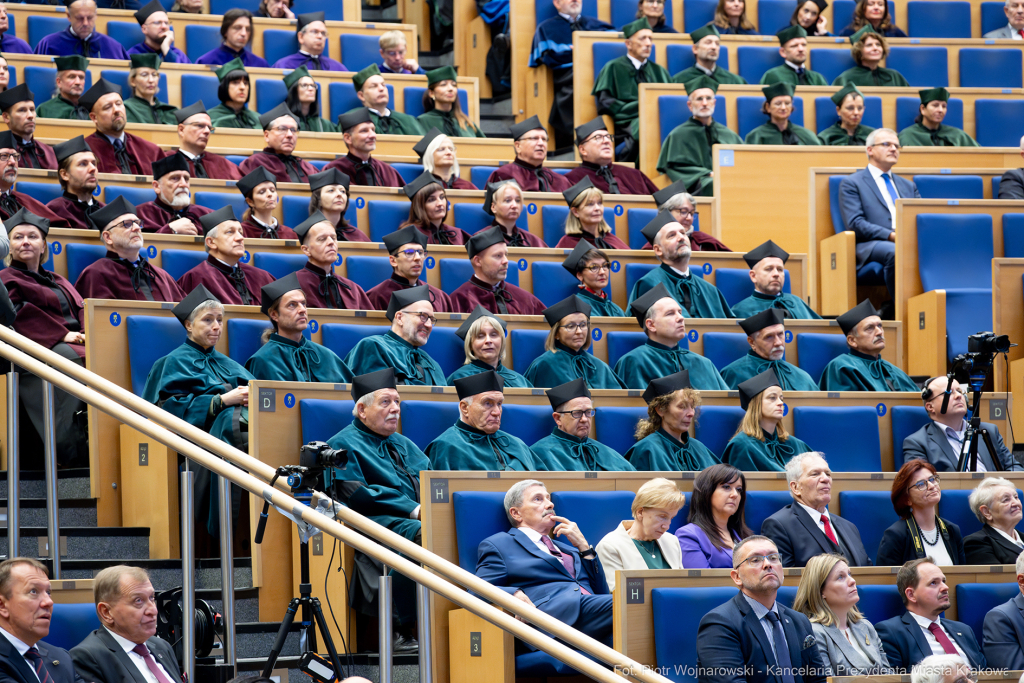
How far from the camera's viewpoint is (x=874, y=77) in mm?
7641

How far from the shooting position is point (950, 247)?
5758 millimetres

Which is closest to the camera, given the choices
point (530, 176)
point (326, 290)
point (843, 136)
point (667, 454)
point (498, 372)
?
point (667, 454)

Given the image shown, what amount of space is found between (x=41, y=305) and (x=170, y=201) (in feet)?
3.64

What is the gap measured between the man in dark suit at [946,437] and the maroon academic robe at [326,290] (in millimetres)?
2156

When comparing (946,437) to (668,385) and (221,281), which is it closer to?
(668,385)

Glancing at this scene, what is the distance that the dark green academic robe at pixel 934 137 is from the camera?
279 inches

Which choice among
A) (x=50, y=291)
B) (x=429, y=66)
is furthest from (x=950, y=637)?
(x=429, y=66)

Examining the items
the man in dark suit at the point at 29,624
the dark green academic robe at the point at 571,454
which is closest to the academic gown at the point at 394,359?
the dark green academic robe at the point at 571,454

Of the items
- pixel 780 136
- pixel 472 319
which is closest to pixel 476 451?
pixel 472 319

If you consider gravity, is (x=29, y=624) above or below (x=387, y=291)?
below

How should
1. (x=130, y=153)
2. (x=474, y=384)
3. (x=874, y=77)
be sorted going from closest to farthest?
(x=474, y=384) < (x=130, y=153) < (x=874, y=77)

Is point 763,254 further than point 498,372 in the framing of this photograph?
Yes

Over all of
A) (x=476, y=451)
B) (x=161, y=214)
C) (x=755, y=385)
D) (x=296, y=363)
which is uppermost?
(x=161, y=214)

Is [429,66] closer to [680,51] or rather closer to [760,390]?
[680,51]
